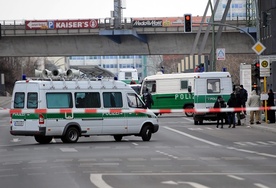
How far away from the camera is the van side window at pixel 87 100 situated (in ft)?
107

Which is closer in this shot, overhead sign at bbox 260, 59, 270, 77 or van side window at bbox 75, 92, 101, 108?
van side window at bbox 75, 92, 101, 108

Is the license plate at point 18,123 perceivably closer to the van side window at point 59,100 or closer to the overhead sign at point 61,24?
the van side window at point 59,100

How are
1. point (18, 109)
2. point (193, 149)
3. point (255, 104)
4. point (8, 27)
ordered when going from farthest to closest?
point (8, 27) < point (255, 104) < point (18, 109) < point (193, 149)

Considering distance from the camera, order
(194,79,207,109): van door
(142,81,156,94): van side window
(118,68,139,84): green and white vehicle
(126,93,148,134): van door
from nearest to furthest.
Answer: (126,93,148,134): van door
(194,79,207,109): van door
(142,81,156,94): van side window
(118,68,139,84): green and white vehicle

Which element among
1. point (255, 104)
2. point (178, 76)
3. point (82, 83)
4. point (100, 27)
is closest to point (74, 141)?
point (82, 83)

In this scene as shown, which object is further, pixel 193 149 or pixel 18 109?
pixel 18 109

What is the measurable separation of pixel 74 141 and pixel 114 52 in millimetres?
49412

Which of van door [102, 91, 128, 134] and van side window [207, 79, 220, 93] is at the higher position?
van side window [207, 79, 220, 93]

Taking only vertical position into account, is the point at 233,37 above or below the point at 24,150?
above

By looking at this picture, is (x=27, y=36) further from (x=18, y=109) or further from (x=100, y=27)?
(x=18, y=109)

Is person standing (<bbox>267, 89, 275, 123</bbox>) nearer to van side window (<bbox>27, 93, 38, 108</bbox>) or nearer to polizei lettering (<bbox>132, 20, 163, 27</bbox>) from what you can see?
van side window (<bbox>27, 93, 38, 108</bbox>)

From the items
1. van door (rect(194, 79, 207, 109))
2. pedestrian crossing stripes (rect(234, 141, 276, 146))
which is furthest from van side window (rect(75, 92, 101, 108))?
van door (rect(194, 79, 207, 109))

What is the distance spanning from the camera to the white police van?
31.5 meters

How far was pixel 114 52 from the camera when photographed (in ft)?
267
